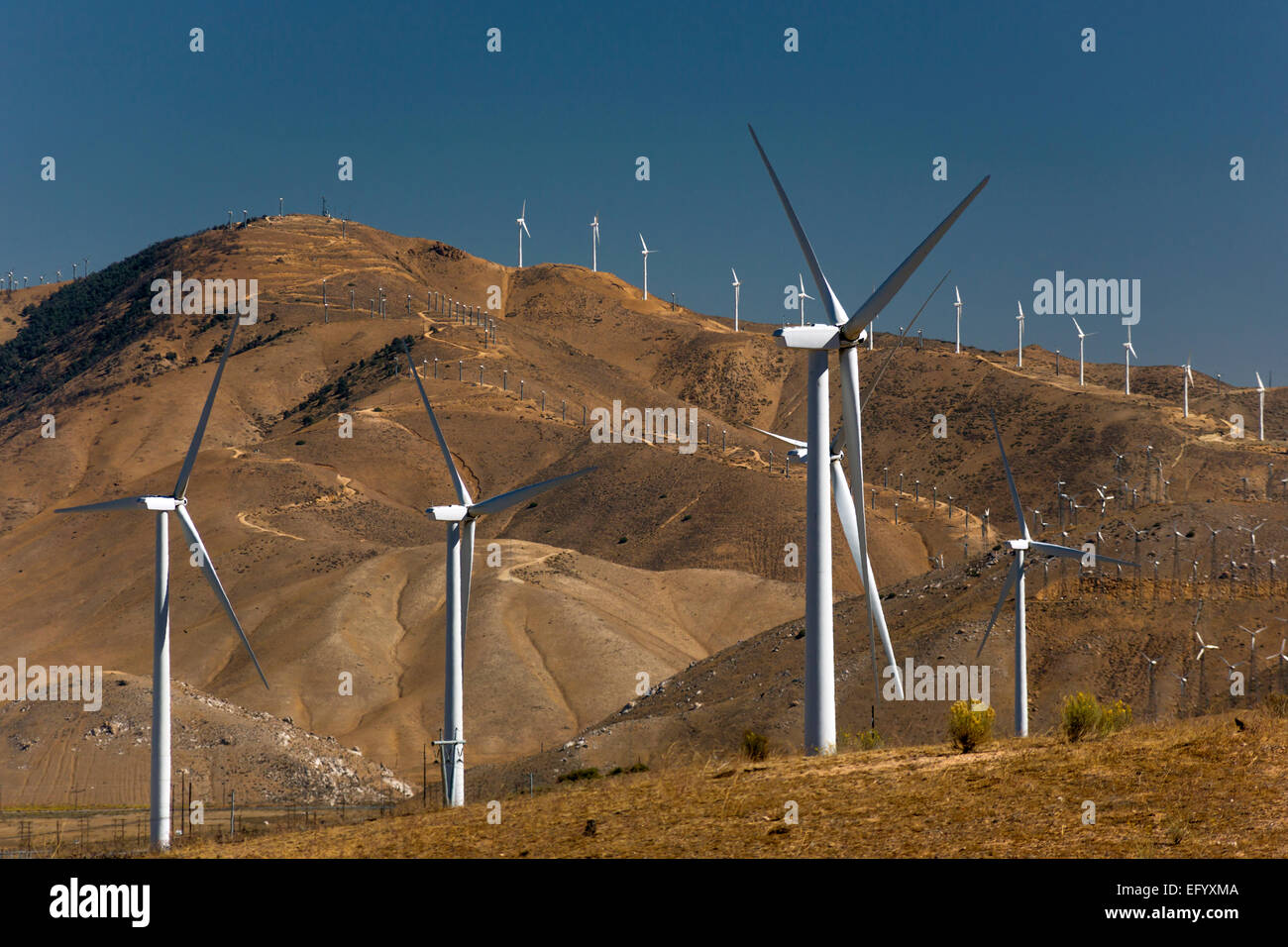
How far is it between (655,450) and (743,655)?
83.1 m

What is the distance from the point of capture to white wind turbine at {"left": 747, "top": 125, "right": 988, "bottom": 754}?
2938 centimetres

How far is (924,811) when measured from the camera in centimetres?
2086

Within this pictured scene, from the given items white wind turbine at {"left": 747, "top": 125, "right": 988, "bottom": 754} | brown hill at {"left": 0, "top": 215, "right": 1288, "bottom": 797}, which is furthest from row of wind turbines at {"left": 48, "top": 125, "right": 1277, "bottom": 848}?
brown hill at {"left": 0, "top": 215, "right": 1288, "bottom": 797}

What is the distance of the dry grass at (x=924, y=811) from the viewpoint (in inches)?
726

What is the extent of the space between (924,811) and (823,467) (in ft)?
37.7

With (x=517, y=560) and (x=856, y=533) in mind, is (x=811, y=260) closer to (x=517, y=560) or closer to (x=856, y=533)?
(x=856, y=533)

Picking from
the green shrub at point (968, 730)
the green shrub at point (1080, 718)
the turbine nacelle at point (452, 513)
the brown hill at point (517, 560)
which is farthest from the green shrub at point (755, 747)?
the brown hill at point (517, 560)

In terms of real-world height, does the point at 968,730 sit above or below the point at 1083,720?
below

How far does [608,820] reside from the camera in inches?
926

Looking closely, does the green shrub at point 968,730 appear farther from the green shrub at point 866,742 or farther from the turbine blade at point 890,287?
the turbine blade at point 890,287

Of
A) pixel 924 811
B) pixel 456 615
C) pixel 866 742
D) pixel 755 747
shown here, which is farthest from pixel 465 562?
pixel 924 811

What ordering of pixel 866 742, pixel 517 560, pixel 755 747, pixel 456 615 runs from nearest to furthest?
pixel 755 747
pixel 866 742
pixel 456 615
pixel 517 560

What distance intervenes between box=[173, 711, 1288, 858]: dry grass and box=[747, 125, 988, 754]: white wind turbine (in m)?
1.85

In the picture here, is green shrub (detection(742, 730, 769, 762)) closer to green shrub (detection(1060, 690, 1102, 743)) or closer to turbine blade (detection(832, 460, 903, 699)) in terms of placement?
turbine blade (detection(832, 460, 903, 699))
